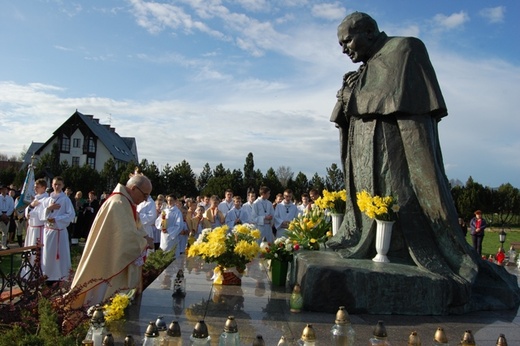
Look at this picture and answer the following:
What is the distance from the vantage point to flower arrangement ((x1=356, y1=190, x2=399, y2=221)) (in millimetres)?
5512

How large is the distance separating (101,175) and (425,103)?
1752 inches

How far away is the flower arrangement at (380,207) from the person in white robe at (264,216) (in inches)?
359

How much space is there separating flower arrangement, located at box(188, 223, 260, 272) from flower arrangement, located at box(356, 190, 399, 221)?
1.48 metres

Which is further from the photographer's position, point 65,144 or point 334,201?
point 65,144

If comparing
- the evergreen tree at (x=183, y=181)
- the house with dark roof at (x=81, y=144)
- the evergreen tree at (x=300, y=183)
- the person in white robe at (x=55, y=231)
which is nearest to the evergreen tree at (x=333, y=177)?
the evergreen tree at (x=300, y=183)

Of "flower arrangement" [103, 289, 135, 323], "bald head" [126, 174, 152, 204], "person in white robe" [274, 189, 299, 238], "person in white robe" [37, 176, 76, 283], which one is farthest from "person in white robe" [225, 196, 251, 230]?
"flower arrangement" [103, 289, 135, 323]

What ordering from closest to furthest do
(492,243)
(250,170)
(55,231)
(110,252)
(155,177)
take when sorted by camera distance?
(110,252) → (55,231) → (492,243) → (155,177) → (250,170)

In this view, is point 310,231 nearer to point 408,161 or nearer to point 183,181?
point 408,161

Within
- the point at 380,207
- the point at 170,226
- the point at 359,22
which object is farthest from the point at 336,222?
the point at 170,226

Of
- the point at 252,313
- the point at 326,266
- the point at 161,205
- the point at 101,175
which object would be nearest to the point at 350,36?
the point at 326,266

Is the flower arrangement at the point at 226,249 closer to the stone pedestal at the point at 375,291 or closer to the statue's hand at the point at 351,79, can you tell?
the stone pedestal at the point at 375,291

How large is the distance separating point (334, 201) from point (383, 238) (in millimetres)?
1421

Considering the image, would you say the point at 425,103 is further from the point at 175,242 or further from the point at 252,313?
the point at 175,242

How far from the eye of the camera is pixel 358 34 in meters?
6.24
